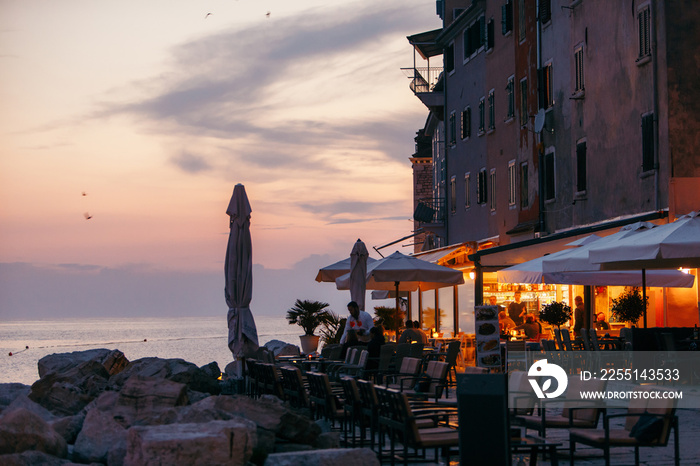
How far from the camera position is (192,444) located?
8.07 m

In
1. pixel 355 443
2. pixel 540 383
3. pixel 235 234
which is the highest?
pixel 235 234

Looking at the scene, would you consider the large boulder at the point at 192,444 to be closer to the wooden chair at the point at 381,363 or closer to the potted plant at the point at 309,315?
the wooden chair at the point at 381,363

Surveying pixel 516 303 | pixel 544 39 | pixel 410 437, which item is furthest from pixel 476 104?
pixel 410 437

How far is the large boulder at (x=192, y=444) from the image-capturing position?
8016mm

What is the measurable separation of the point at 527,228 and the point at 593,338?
1215 cm

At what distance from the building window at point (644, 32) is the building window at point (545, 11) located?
644 centimetres

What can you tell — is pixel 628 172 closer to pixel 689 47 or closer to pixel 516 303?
pixel 689 47

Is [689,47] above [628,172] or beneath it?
above

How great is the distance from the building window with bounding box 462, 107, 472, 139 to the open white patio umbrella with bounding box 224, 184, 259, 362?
20.0 metres

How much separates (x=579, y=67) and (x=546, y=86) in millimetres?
2725

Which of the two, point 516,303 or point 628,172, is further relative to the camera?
point 516,303

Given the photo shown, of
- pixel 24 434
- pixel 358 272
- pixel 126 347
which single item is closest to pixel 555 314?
pixel 358 272

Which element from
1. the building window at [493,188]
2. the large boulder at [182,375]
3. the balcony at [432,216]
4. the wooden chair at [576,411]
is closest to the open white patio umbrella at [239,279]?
the large boulder at [182,375]

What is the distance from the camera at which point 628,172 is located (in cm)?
2283
